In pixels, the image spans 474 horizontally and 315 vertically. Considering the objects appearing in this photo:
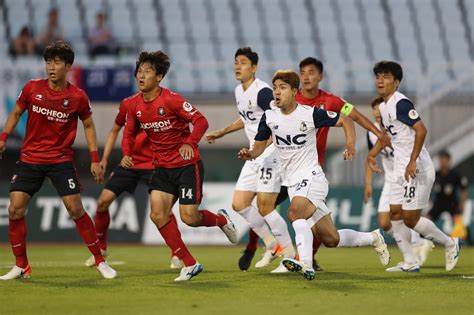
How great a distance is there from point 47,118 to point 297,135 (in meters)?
2.55

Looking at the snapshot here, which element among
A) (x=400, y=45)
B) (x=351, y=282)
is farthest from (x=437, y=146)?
(x=351, y=282)

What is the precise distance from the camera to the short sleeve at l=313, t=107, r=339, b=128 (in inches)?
441

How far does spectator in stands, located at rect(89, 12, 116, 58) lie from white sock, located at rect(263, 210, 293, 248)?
13.6 metres

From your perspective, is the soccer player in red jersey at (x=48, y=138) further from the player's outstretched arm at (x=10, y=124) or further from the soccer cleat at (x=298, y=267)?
the soccer cleat at (x=298, y=267)

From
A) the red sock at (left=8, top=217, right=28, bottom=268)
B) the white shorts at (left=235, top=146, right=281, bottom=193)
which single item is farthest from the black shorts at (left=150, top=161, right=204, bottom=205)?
the white shorts at (left=235, top=146, right=281, bottom=193)

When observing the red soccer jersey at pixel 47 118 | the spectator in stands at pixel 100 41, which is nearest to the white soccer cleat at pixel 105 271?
the red soccer jersey at pixel 47 118

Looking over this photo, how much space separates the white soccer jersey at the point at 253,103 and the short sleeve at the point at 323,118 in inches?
72.0

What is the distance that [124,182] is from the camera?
14.3m

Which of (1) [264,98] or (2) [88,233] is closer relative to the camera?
(2) [88,233]

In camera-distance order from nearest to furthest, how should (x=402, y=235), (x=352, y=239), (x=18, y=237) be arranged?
(x=18, y=237), (x=352, y=239), (x=402, y=235)

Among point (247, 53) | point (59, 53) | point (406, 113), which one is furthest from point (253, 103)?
point (59, 53)

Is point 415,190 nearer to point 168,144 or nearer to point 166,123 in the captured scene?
point 168,144

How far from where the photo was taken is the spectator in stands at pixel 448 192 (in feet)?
66.5

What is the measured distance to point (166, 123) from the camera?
1127 cm
